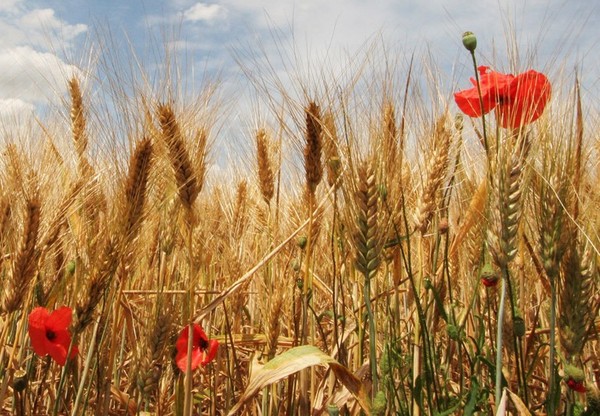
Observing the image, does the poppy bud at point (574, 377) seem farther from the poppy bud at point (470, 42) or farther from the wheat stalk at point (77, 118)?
the wheat stalk at point (77, 118)

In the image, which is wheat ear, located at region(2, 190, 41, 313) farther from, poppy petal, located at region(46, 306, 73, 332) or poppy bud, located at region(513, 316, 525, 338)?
poppy bud, located at region(513, 316, 525, 338)

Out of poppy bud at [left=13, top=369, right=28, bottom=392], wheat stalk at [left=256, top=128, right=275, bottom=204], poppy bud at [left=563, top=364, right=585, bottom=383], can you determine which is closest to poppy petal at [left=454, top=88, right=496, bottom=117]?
Result: poppy bud at [left=563, top=364, right=585, bottom=383]

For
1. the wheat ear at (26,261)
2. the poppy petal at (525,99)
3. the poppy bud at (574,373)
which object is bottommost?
the poppy bud at (574,373)

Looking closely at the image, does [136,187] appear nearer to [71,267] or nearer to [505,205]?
[71,267]

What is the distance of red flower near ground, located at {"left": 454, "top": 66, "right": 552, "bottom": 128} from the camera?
4.35 ft

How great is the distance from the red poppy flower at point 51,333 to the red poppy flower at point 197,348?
0.26 metres

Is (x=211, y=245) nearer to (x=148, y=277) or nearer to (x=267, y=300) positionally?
(x=148, y=277)

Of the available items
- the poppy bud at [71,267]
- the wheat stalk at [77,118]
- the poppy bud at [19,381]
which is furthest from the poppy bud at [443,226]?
the wheat stalk at [77,118]

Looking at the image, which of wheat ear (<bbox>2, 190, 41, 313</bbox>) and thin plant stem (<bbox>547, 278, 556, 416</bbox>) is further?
wheat ear (<bbox>2, 190, 41, 313</bbox>)

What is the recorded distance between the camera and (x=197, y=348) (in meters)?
1.64

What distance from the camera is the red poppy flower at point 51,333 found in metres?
1.38

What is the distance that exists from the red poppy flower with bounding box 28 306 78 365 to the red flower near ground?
1.11 m

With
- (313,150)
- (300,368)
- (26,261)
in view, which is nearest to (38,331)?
(26,261)

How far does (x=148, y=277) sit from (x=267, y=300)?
61cm
